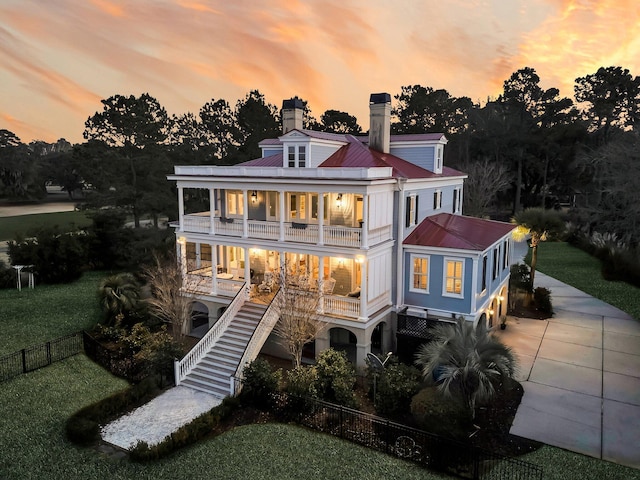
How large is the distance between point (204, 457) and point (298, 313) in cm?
629

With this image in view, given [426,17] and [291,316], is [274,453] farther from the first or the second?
[426,17]

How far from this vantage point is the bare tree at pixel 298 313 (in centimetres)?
1717

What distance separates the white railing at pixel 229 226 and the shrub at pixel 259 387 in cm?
749

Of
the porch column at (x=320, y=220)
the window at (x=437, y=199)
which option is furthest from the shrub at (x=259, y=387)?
the window at (x=437, y=199)

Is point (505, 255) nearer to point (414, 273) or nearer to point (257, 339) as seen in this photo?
point (414, 273)

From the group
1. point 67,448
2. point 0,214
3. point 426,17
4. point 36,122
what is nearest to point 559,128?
point 426,17

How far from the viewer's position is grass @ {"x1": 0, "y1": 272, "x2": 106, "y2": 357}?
65.2 feet

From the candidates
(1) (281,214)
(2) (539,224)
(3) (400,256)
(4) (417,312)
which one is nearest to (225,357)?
(1) (281,214)

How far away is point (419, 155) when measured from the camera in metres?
24.6

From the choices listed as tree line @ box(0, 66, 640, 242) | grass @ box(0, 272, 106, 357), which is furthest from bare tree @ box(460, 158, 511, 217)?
grass @ box(0, 272, 106, 357)

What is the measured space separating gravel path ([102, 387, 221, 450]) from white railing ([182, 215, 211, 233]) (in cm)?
810

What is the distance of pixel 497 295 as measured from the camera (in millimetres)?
22938

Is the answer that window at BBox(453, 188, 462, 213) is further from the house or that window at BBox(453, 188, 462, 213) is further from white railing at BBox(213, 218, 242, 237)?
white railing at BBox(213, 218, 242, 237)

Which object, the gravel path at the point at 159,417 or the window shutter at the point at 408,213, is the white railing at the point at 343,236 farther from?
the gravel path at the point at 159,417
